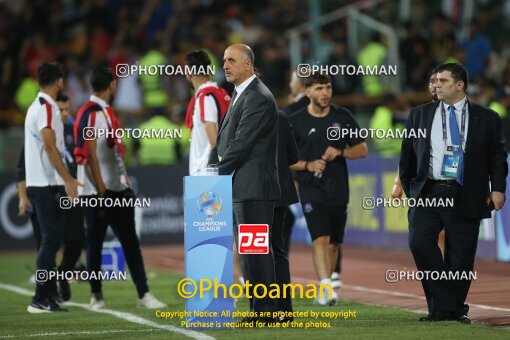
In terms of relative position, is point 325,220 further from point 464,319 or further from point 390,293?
point 464,319

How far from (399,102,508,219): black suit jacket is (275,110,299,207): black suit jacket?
1217 millimetres

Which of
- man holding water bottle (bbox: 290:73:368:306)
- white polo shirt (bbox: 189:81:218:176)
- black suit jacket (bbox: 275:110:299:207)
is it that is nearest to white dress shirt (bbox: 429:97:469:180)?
black suit jacket (bbox: 275:110:299:207)

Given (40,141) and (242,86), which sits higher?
(242,86)

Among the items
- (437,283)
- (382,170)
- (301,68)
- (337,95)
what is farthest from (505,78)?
(437,283)

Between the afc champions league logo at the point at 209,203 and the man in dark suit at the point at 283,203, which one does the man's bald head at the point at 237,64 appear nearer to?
the man in dark suit at the point at 283,203

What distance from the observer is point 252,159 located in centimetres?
1021

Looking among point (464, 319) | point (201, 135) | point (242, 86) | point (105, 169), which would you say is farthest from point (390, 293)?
point (242, 86)

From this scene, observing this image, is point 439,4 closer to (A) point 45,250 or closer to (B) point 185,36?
(B) point 185,36

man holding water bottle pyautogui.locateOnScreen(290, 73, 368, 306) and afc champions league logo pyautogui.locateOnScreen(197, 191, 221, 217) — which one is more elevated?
man holding water bottle pyautogui.locateOnScreen(290, 73, 368, 306)

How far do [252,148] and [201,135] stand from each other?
259 cm

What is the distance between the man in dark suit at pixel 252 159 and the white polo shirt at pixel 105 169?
268 centimetres

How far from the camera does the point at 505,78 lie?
19844 millimetres

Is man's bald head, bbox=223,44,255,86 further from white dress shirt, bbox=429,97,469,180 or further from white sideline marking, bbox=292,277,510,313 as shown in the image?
white sideline marking, bbox=292,277,510,313

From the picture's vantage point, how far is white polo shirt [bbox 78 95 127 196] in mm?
12711
